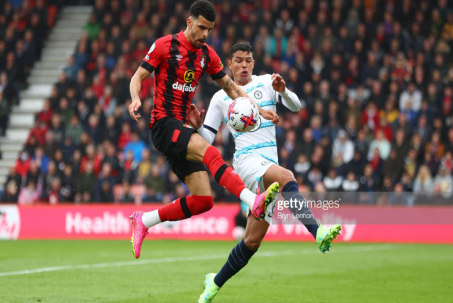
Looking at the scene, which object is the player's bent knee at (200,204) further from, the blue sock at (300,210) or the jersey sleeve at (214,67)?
the jersey sleeve at (214,67)

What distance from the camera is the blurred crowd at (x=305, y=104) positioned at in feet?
55.0

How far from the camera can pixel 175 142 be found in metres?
6.90

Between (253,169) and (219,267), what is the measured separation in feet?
13.5

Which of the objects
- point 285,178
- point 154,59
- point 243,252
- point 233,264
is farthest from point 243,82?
point 233,264

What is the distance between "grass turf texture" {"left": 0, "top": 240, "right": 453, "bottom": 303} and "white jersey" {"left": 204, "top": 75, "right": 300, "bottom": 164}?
1.62 m

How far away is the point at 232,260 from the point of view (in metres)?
7.32

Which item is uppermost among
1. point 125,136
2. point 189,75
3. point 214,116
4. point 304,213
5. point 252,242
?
point 189,75

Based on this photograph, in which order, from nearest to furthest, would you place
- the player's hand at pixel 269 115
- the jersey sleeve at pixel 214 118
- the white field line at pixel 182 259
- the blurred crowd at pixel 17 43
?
the player's hand at pixel 269 115, the jersey sleeve at pixel 214 118, the white field line at pixel 182 259, the blurred crowd at pixel 17 43

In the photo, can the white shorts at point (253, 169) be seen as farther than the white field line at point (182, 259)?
No

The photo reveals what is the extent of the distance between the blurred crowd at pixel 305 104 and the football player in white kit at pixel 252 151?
861cm

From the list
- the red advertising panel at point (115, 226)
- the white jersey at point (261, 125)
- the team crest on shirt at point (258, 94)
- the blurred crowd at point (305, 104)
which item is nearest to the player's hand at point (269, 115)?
the white jersey at point (261, 125)

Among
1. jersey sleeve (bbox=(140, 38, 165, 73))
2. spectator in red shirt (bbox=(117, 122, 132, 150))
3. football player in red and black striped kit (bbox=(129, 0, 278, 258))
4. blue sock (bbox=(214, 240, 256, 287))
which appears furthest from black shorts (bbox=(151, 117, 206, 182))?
spectator in red shirt (bbox=(117, 122, 132, 150))

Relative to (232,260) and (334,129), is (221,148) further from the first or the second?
(232,260)

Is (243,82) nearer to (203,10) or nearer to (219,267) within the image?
(203,10)
